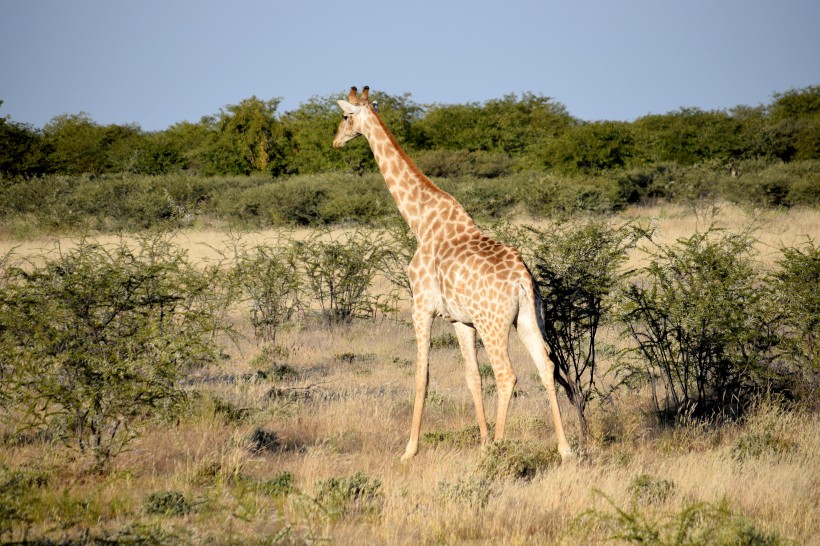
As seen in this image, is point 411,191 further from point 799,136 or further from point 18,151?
point 799,136

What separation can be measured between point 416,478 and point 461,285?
69.2 inches

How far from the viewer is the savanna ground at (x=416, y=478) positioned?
5109mm

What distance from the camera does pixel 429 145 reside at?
62.2 meters

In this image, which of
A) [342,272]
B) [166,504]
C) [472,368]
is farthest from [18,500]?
[342,272]

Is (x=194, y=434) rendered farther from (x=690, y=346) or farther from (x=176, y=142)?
(x=176, y=142)

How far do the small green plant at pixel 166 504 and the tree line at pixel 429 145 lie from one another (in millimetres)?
36497

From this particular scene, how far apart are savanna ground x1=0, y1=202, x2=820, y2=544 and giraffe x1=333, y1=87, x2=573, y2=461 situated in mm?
652

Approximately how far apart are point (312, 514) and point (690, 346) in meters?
5.64

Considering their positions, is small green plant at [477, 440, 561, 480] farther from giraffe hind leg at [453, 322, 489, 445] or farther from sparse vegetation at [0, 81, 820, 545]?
giraffe hind leg at [453, 322, 489, 445]

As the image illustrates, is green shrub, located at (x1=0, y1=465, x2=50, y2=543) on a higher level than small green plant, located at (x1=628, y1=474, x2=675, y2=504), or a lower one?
higher

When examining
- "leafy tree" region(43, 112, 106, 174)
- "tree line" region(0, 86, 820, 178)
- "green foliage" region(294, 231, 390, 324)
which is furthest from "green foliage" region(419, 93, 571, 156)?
"green foliage" region(294, 231, 390, 324)

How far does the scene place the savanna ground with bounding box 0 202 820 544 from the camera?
5109 mm

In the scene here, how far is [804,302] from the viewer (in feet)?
30.2

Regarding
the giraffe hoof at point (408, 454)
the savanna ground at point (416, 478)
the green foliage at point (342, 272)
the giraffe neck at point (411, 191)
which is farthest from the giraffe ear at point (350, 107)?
the green foliage at point (342, 272)
